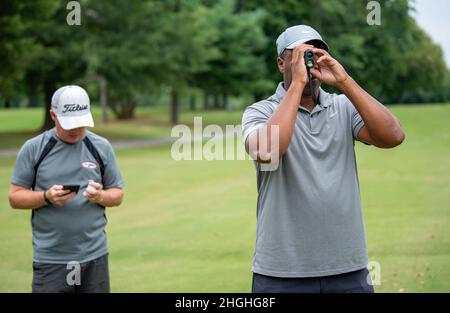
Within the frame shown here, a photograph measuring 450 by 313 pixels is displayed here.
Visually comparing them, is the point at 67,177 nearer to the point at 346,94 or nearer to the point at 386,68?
Answer: the point at 346,94

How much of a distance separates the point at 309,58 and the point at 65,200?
2.15 meters

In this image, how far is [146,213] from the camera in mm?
14328

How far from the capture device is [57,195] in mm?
4613

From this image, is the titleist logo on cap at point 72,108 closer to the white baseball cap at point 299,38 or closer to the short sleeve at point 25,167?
the short sleeve at point 25,167

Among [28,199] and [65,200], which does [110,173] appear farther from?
[28,199]

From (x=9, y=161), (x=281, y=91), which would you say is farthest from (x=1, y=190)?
(x=281, y=91)

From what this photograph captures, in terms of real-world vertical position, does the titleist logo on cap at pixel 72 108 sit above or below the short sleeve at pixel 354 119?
above

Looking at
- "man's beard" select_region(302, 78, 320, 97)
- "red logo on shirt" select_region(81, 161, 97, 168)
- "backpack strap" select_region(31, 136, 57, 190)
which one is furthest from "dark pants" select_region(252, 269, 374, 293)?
"backpack strap" select_region(31, 136, 57, 190)

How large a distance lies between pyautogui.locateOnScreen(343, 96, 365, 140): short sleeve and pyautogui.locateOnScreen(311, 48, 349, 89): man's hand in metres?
0.24

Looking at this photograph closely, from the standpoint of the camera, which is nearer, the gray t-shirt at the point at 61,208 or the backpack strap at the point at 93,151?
the gray t-shirt at the point at 61,208

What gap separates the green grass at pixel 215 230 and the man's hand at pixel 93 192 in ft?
12.2

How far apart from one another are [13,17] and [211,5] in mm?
27909

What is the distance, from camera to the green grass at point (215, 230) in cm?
883

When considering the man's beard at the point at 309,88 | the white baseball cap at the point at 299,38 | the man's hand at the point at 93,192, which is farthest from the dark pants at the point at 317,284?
the man's hand at the point at 93,192
